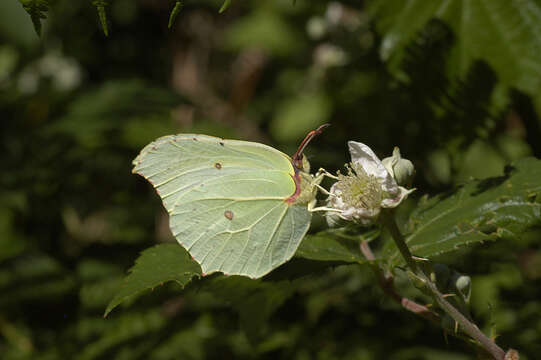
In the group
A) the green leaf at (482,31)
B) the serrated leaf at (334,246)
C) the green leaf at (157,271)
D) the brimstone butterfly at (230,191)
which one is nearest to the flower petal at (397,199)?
the serrated leaf at (334,246)

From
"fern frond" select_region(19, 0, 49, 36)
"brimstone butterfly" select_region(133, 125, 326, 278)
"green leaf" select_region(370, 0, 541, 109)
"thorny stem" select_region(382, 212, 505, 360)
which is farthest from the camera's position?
"green leaf" select_region(370, 0, 541, 109)

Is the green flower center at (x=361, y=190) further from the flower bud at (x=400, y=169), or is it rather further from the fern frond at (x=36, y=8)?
the fern frond at (x=36, y=8)

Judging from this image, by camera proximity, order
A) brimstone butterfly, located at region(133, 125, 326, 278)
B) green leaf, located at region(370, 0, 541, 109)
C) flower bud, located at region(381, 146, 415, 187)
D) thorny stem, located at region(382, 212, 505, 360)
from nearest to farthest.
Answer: thorny stem, located at region(382, 212, 505, 360)
flower bud, located at region(381, 146, 415, 187)
brimstone butterfly, located at region(133, 125, 326, 278)
green leaf, located at region(370, 0, 541, 109)

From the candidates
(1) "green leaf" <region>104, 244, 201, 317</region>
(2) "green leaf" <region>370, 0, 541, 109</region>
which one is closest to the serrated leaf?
(1) "green leaf" <region>104, 244, 201, 317</region>

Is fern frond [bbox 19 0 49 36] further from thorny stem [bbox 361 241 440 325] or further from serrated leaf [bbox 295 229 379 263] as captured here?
thorny stem [bbox 361 241 440 325]

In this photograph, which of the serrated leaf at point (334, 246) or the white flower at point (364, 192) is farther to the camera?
the serrated leaf at point (334, 246)

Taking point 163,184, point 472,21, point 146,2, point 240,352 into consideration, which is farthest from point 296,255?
point 146,2

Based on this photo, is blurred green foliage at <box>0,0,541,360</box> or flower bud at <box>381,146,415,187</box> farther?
blurred green foliage at <box>0,0,541,360</box>
